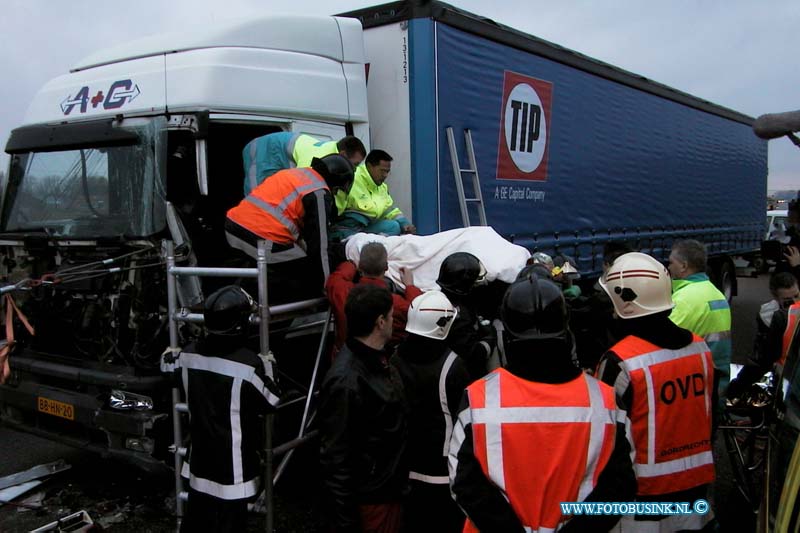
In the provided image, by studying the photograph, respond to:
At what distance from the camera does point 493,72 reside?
609 centimetres

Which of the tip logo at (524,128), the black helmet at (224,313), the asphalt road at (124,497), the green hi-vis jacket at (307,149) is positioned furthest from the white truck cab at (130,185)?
the tip logo at (524,128)

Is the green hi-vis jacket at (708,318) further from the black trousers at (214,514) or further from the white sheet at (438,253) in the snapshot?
the black trousers at (214,514)

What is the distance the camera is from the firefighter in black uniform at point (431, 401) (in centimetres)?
290

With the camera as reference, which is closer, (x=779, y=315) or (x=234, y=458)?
(x=234, y=458)

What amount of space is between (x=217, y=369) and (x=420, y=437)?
101 centimetres

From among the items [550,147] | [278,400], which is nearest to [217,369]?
[278,400]

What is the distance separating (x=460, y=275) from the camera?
351 cm

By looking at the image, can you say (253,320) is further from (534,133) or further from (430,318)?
(534,133)

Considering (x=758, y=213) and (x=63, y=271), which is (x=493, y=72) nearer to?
(x=63, y=271)

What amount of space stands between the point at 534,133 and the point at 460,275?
11.9 ft

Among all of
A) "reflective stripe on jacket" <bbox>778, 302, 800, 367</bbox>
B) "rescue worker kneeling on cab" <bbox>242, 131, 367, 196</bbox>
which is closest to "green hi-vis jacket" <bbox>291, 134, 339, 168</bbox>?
"rescue worker kneeling on cab" <bbox>242, 131, 367, 196</bbox>

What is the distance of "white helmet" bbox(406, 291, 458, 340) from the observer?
9.64 ft

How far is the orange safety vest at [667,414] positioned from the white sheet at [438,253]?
1.64 m

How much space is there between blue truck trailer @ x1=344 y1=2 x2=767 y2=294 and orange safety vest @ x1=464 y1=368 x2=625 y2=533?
3549 mm
